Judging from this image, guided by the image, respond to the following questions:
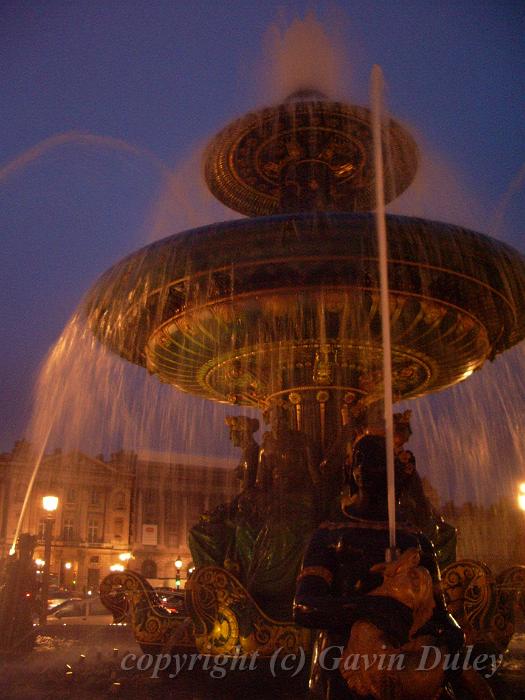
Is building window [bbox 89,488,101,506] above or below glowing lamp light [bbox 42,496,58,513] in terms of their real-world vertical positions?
above

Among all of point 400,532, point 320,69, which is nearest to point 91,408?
point 320,69

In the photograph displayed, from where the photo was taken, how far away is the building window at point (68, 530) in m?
64.1

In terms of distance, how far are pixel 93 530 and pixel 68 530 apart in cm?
235

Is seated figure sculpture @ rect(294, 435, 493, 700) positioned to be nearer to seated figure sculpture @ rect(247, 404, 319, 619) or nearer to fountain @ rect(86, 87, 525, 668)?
fountain @ rect(86, 87, 525, 668)

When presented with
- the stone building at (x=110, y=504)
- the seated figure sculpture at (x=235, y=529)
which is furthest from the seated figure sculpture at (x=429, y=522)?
the stone building at (x=110, y=504)

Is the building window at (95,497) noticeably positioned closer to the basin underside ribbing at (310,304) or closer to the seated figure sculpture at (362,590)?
the basin underside ribbing at (310,304)

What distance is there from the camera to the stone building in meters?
62.2

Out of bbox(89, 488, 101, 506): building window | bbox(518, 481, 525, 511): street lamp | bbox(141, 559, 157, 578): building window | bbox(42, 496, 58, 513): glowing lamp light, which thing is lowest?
bbox(141, 559, 157, 578): building window

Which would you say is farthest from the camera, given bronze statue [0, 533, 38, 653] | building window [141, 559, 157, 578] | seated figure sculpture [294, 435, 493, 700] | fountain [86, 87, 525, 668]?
building window [141, 559, 157, 578]

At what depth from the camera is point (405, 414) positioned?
313 inches

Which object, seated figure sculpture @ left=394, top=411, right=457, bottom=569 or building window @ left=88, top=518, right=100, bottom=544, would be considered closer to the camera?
seated figure sculpture @ left=394, top=411, right=457, bottom=569

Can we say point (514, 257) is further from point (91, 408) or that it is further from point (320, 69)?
point (91, 408)

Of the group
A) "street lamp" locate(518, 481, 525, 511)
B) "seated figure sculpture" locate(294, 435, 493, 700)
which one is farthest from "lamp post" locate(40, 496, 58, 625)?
"seated figure sculpture" locate(294, 435, 493, 700)

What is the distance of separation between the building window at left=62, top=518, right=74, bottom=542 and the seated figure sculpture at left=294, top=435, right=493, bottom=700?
65638mm
